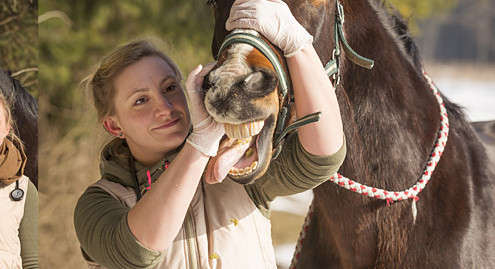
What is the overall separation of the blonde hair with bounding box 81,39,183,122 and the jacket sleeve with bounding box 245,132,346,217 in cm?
43

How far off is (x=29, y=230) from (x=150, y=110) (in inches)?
24.5

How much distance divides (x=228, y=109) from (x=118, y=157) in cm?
60

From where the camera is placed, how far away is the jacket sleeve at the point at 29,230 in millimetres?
1835

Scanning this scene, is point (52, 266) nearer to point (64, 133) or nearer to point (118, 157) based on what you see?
point (64, 133)

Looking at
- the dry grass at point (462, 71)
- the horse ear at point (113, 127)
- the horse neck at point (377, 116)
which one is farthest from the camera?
the dry grass at point (462, 71)

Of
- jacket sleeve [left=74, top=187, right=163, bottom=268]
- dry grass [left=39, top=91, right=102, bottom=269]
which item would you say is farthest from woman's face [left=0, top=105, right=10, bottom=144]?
dry grass [left=39, top=91, right=102, bottom=269]

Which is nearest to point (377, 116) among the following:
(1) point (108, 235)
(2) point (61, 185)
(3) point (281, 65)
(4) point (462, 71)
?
(3) point (281, 65)

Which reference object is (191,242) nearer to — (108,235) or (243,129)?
(108,235)

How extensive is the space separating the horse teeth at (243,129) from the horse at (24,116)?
855 mm

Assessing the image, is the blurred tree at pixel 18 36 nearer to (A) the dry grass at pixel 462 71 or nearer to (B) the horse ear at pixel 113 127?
(B) the horse ear at pixel 113 127

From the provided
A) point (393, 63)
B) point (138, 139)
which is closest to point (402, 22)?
point (393, 63)

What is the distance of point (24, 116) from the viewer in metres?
1.86

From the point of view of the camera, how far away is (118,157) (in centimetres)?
175

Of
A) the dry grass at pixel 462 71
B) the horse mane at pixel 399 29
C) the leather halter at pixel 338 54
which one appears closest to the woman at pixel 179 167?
the leather halter at pixel 338 54
